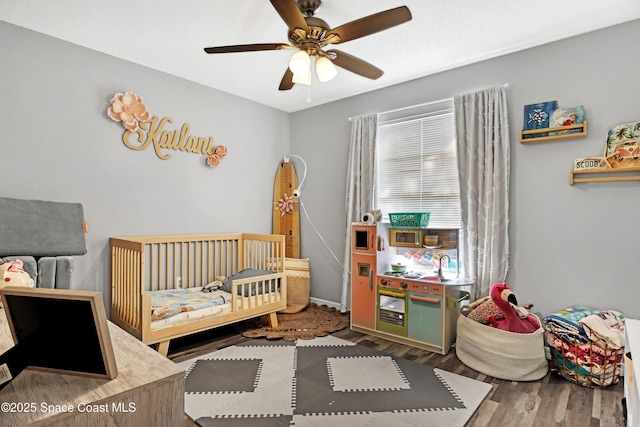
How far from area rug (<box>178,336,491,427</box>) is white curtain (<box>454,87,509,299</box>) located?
100 centimetres

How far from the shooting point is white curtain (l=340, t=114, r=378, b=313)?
381 centimetres

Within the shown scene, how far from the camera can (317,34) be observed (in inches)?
79.3

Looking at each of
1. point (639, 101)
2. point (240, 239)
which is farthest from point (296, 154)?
point (639, 101)

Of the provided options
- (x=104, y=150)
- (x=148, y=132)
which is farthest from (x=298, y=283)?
(x=104, y=150)

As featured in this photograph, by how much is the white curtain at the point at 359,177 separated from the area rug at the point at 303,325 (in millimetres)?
261

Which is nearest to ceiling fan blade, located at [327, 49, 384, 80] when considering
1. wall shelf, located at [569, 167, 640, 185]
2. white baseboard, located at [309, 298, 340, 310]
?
wall shelf, located at [569, 167, 640, 185]

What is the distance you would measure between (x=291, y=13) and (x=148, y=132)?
7.15 feet

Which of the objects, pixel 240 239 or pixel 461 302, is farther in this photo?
pixel 240 239

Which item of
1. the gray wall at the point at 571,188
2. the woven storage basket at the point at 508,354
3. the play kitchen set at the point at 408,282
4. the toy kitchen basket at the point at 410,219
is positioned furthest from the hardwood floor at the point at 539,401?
the toy kitchen basket at the point at 410,219

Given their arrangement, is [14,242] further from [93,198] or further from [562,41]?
[562,41]

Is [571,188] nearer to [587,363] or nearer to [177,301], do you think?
[587,363]

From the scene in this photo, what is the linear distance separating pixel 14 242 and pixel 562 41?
437 cm

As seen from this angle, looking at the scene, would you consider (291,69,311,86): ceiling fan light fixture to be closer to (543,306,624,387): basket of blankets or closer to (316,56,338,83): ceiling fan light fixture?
(316,56,338,83): ceiling fan light fixture

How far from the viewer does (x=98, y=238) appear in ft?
9.89
